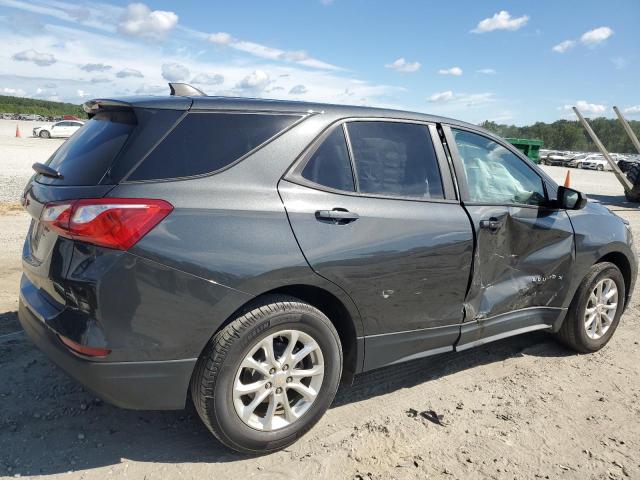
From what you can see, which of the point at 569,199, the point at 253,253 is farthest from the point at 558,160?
the point at 253,253

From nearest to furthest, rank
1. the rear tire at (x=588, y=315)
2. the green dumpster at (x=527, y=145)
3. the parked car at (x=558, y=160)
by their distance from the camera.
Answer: the rear tire at (x=588, y=315) → the green dumpster at (x=527, y=145) → the parked car at (x=558, y=160)


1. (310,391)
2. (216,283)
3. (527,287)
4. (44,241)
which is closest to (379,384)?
(310,391)

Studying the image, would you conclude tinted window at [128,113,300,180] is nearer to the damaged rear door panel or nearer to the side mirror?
the damaged rear door panel

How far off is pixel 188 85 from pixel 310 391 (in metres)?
1.96

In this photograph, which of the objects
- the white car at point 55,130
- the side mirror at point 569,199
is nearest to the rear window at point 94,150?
the side mirror at point 569,199

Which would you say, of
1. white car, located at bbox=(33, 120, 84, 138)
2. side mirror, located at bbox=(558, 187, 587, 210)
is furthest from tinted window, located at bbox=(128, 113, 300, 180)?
white car, located at bbox=(33, 120, 84, 138)

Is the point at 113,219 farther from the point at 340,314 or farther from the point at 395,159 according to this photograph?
the point at 395,159

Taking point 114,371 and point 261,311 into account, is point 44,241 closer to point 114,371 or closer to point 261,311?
point 114,371

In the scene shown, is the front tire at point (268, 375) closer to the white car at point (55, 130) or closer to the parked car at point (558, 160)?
the white car at point (55, 130)

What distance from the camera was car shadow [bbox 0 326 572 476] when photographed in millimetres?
2709

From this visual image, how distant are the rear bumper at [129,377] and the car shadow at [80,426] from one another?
43 cm

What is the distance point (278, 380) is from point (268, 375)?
7cm

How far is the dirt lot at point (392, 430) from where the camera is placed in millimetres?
2725

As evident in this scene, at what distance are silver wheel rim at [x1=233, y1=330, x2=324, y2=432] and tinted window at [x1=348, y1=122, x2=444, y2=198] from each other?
3.12 feet
